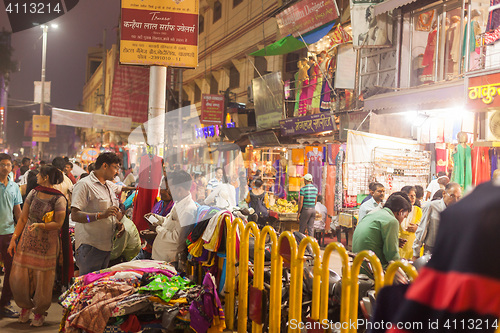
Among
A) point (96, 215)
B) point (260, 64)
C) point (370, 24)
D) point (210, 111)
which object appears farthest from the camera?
point (260, 64)

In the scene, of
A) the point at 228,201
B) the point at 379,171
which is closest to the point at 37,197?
the point at 228,201

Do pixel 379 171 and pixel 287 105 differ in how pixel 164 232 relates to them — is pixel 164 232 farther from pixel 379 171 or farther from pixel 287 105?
pixel 287 105

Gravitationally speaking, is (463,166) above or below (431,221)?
above

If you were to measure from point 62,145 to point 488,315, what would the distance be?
157 metres

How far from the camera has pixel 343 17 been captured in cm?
1673

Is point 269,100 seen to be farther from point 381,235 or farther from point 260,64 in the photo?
point 381,235

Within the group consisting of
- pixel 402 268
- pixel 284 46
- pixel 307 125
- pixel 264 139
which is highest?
pixel 284 46

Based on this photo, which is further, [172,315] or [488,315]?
[172,315]

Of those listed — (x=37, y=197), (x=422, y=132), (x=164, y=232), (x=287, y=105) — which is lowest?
(x=164, y=232)

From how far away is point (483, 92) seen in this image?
8.55m

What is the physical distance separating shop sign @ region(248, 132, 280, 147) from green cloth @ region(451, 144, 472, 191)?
29.9 feet

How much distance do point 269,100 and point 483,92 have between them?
11.5 m

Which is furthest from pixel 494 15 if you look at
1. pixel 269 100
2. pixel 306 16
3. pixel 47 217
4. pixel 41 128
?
pixel 41 128

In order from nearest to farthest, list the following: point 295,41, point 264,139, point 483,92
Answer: point 483,92, point 295,41, point 264,139
